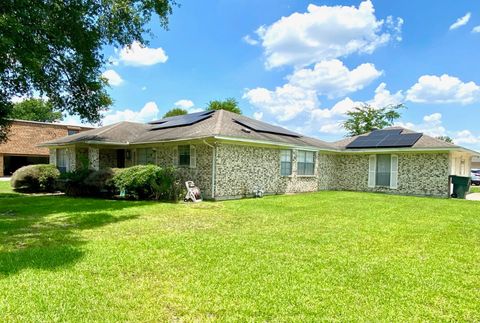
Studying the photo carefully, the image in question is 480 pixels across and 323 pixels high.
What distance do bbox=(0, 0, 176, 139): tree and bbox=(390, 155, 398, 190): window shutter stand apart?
1438cm

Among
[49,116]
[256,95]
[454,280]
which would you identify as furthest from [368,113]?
[49,116]

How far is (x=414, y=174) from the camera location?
17.5 meters

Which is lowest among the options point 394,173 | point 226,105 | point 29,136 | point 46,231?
point 46,231

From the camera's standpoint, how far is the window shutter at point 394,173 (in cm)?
1817

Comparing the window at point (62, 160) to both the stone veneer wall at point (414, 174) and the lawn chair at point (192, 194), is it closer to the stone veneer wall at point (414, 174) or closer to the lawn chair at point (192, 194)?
the lawn chair at point (192, 194)

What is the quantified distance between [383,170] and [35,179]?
20050 millimetres

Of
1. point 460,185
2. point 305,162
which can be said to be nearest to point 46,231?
point 305,162

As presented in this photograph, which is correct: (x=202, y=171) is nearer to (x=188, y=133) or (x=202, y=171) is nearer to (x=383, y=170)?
(x=188, y=133)

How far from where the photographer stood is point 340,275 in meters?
4.55

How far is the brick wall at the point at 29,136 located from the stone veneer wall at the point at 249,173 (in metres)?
24.0

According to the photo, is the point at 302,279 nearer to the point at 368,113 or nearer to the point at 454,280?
the point at 454,280

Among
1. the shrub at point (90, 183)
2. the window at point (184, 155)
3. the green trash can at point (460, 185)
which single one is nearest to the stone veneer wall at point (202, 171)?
the window at point (184, 155)

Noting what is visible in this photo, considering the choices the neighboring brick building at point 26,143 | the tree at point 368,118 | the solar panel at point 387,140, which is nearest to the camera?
the solar panel at point 387,140

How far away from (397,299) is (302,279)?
1.19 m
